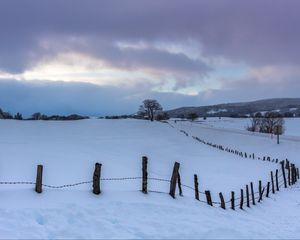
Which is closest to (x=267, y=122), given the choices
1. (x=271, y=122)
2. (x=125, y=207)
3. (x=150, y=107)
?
(x=271, y=122)

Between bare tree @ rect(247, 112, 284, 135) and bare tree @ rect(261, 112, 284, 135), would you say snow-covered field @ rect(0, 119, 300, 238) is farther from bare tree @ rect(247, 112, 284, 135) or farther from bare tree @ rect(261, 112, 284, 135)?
bare tree @ rect(247, 112, 284, 135)

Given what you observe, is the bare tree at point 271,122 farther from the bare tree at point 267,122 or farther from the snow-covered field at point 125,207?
the snow-covered field at point 125,207

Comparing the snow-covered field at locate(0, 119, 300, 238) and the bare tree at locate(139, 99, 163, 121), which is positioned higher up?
the bare tree at locate(139, 99, 163, 121)

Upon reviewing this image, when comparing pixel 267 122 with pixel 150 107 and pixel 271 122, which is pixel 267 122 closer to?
pixel 271 122

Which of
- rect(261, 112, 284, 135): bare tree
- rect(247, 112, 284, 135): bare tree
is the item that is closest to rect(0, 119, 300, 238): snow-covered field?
rect(261, 112, 284, 135): bare tree

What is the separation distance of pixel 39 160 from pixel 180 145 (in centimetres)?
3298

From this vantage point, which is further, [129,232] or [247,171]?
[247,171]

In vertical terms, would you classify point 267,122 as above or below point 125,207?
above

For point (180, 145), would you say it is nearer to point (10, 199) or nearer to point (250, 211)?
point (250, 211)

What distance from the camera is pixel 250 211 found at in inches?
772

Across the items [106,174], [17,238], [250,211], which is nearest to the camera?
[17,238]

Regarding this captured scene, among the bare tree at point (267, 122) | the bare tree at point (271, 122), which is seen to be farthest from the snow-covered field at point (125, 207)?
the bare tree at point (267, 122)

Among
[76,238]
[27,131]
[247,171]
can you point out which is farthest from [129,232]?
[27,131]

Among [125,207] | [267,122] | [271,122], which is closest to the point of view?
[125,207]
